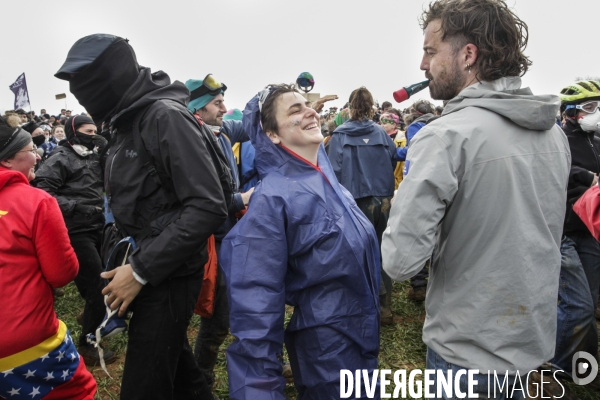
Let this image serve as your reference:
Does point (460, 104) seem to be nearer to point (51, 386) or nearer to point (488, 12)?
point (488, 12)

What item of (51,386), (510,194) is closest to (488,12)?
(510,194)

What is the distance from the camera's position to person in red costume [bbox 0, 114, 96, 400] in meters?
2.38

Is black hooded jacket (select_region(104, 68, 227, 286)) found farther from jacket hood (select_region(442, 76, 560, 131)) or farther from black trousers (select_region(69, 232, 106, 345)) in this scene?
black trousers (select_region(69, 232, 106, 345))

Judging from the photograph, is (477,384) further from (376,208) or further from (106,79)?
(376,208)

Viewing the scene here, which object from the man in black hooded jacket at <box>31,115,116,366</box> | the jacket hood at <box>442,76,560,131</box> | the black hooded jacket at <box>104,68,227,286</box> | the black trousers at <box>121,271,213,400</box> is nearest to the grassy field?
the man in black hooded jacket at <box>31,115,116,366</box>

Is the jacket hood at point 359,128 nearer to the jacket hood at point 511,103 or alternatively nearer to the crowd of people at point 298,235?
the crowd of people at point 298,235

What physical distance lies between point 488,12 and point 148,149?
5.45 ft

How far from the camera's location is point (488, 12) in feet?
5.68

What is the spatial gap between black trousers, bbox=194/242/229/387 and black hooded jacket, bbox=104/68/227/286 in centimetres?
110

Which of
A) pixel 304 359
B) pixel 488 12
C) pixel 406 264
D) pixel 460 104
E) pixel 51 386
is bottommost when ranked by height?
pixel 51 386

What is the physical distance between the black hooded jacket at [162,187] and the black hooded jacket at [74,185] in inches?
98.9

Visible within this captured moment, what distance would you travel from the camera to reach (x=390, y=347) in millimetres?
4527

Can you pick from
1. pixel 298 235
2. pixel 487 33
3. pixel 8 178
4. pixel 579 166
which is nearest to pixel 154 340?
pixel 298 235

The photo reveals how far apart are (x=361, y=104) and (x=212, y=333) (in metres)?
3.09
